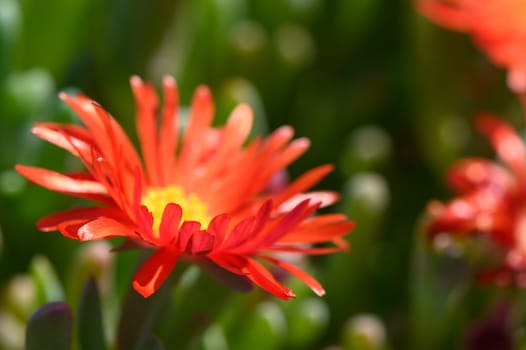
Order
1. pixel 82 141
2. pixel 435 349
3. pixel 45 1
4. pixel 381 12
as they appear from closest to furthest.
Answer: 1. pixel 82 141
2. pixel 435 349
3. pixel 45 1
4. pixel 381 12

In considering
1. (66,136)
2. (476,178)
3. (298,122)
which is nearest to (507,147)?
(476,178)

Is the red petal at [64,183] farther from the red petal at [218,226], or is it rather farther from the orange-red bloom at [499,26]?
the orange-red bloom at [499,26]

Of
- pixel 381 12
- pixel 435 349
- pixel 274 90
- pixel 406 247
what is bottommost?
pixel 435 349

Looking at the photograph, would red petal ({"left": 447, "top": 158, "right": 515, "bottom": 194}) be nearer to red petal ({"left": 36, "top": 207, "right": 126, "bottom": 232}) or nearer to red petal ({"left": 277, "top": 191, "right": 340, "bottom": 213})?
red petal ({"left": 277, "top": 191, "right": 340, "bottom": 213})

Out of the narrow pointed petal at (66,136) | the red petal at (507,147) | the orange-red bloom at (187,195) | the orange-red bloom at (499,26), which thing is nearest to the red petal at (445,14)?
the orange-red bloom at (499,26)

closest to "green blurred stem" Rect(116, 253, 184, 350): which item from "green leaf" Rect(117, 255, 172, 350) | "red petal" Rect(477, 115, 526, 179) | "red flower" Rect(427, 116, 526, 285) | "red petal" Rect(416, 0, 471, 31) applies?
"green leaf" Rect(117, 255, 172, 350)

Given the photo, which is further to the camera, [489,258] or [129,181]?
[489,258]

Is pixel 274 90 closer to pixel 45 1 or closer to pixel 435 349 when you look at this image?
pixel 45 1

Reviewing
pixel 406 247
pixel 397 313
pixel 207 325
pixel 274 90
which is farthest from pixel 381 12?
pixel 207 325
